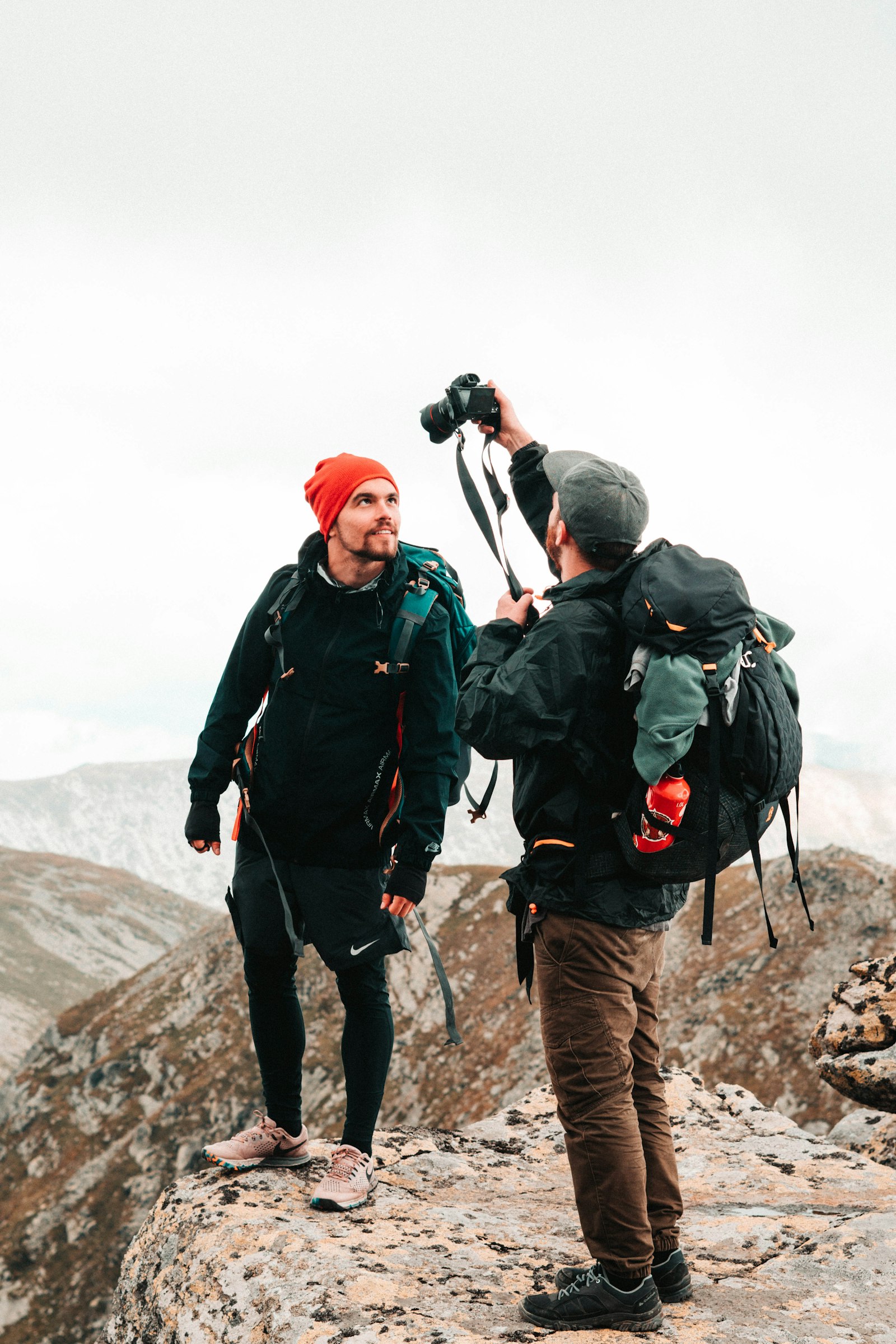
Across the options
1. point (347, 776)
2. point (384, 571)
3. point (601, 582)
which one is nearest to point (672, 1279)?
point (347, 776)

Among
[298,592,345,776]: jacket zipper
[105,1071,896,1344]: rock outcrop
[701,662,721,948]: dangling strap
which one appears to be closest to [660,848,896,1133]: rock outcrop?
[105,1071,896,1344]: rock outcrop

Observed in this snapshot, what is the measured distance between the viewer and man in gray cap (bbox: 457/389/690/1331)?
4.10 m

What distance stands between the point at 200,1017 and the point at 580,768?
23652 millimetres

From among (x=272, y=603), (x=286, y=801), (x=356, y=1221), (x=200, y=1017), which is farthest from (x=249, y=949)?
(x=200, y=1017)

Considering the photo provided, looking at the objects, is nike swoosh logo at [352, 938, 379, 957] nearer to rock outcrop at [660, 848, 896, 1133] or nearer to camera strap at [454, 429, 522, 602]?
camera strap at [454, 429, 522, 602]

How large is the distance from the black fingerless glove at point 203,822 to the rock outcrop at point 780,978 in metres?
13.8

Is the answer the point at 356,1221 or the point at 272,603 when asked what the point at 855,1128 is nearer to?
the point at 356,1221

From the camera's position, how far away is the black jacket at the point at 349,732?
5777 millimetres

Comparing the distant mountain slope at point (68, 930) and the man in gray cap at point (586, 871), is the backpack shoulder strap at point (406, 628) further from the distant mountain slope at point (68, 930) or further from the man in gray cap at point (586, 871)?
the distant mountain slope at point (68, 930)

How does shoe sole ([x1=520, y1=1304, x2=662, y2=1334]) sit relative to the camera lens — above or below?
below

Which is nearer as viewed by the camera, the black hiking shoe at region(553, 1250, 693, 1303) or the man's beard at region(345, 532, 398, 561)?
the black hiking shoe at region(553, 1250, 693, 1303)

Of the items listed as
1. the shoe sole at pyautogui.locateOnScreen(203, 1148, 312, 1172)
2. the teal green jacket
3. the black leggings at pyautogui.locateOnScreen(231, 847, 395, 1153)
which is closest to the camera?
the teal green jacket

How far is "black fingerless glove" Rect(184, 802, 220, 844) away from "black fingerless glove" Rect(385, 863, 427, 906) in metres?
1.28

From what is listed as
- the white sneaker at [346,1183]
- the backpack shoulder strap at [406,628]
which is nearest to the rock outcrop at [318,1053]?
the white sneaker at [346,1183]
